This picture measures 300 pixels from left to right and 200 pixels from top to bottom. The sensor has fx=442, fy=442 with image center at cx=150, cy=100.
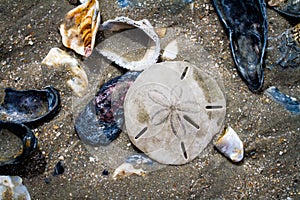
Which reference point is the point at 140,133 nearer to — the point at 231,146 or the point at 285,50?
the point at 231,146

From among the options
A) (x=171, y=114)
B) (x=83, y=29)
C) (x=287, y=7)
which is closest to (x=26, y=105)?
(x=83, y=29)

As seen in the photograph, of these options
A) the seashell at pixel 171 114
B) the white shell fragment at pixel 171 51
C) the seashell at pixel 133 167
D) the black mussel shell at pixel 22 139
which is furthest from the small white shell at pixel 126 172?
the white shell fragment at pixel 171 51

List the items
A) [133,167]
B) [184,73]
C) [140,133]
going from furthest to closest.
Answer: [184,73]
[140,133]
[133,167]

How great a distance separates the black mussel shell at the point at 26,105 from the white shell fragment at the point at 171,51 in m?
0.97

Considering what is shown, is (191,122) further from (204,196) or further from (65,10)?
(65,10)

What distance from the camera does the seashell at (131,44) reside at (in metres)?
3.66

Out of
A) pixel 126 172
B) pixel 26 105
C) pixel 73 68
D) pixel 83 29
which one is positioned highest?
pixel 83 29

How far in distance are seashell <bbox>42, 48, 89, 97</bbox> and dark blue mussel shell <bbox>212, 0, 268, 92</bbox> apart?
49.9 inches

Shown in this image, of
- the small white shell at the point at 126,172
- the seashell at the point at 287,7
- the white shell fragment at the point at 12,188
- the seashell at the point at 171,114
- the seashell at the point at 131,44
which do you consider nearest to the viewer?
the white shell fragment at the point at 12,188

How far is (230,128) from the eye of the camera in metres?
3.56

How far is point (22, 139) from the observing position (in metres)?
3.41

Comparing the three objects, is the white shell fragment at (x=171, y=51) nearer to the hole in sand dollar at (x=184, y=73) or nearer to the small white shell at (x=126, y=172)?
the hole in sand dollar at (x=184, y=73)

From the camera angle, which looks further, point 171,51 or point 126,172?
point 171,51

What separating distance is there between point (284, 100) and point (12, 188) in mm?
2250
